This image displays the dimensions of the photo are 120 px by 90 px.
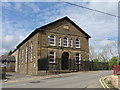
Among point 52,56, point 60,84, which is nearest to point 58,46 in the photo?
point 52,56

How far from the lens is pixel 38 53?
27.1 meters

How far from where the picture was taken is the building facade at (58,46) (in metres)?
27.4

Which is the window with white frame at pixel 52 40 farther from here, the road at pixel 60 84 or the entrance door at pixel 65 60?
the road at pixel 60 84

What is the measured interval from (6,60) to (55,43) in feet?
81.2

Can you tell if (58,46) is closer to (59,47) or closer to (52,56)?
(59,47)

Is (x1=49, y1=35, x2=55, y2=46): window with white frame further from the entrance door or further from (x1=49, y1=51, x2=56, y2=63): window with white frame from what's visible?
the entrance door

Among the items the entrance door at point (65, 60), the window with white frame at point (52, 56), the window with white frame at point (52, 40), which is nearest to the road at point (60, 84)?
the window with white frame at point (52, 56)

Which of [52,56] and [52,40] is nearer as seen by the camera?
[52,56]

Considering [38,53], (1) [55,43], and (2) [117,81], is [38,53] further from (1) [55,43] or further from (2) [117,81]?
(2) [117,81]

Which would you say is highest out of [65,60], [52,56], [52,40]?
[52,40]

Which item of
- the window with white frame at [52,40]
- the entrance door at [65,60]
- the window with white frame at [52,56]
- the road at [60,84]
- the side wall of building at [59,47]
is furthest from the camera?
the entrance door at [65,60]

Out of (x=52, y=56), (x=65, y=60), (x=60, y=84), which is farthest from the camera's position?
(x=65, y=60)

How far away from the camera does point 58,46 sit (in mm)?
28906

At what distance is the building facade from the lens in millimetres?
27406
